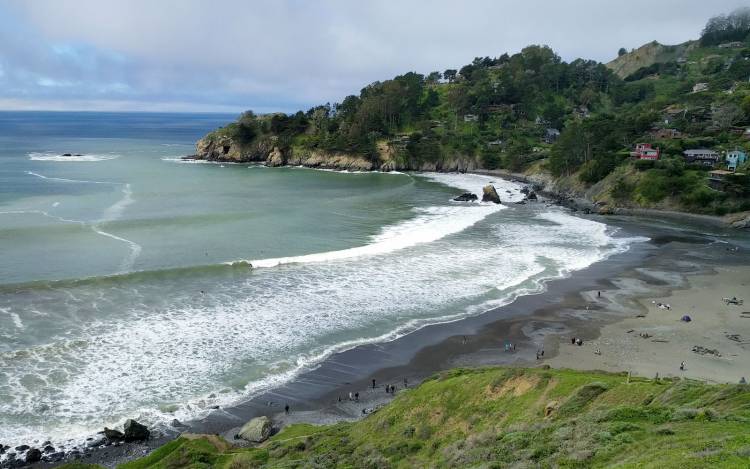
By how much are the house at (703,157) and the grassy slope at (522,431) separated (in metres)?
64.5

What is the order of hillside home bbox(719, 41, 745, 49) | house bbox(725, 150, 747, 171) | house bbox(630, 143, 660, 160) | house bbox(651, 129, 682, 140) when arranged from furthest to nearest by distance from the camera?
1. hillside home bbox(719, 41, 745, 49)
2. house bbox(651, 129, 682, 140)
3. house bbox(630, 143, 660, 160)
4. house bbox(725, 150, 747, 171)

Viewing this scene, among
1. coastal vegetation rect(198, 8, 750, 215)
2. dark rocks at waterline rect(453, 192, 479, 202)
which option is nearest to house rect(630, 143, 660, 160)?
coastal vegetation rect(198, 8, 750, 215)

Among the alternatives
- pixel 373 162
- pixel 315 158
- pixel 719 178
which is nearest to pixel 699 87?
pixel 719 178

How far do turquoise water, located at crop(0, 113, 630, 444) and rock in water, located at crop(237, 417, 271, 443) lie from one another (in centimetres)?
261

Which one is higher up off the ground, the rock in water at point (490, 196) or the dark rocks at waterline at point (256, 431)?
the rock in water at point (490, 196)

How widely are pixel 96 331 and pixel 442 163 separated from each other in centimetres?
8263

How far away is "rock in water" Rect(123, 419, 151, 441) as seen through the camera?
19.9 meters

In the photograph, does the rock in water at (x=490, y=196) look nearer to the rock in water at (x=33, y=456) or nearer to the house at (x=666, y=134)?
the house at (x=666, y=134)

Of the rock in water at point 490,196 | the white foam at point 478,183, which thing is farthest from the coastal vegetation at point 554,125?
the rock in water at point 490,196

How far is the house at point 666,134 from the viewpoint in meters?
84.1

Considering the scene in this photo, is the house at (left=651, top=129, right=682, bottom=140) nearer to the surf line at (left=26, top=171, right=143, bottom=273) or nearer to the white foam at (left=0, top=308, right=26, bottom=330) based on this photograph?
the surf line at (left=26, top=171, right=143, bottom=273)

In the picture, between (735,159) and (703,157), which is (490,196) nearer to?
(703,157)

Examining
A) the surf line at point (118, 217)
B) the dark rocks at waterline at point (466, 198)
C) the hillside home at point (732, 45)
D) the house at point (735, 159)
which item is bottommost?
the surf line at point (118, 217)

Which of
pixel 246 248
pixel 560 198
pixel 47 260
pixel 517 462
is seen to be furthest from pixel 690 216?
pixel 47 260
